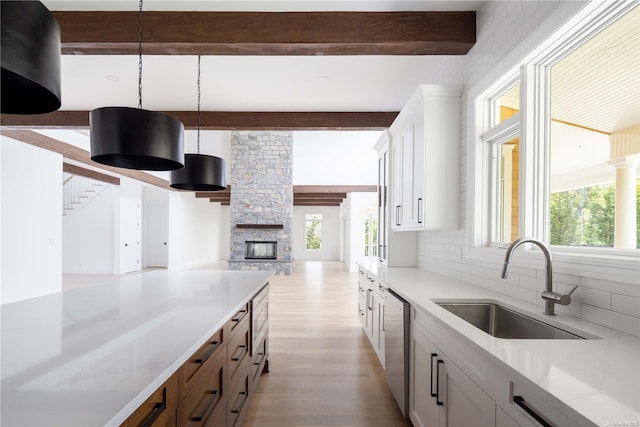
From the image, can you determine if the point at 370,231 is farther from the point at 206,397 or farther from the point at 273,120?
the point at 206,397

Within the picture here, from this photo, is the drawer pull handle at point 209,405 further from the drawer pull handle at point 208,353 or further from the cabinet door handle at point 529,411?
the cabinet door handle at point 529,411

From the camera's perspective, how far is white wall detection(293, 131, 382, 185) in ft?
32.5

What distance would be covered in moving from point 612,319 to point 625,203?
49 centimetres

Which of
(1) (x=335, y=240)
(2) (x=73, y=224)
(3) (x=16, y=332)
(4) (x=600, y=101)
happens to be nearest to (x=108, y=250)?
(2) (x=73, y=224)

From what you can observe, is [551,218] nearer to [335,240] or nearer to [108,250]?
[108,250]

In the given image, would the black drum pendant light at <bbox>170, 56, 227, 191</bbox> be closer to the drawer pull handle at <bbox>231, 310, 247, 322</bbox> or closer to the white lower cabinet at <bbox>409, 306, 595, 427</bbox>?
the drawer pull handle at <bbox>231, 310, 247, 322</bbox>

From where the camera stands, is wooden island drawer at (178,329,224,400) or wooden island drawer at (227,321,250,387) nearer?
wooden island drawer at (178,329,224,400)

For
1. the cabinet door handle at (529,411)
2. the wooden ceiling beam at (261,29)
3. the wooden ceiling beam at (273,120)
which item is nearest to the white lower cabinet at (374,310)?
the cabinet door handle at (529,411)

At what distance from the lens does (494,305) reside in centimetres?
197

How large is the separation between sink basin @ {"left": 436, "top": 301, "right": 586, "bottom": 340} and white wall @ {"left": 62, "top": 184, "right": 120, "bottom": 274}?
975 centimetres

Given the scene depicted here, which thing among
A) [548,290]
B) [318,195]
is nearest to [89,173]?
[318,195]

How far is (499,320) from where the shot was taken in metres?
1.94

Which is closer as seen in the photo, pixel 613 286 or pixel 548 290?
pixel 613 286

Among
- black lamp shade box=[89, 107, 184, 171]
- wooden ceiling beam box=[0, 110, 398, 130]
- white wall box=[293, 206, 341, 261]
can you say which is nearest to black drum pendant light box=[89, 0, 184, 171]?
black lamp shade box=[89, 107, 184, 171]
